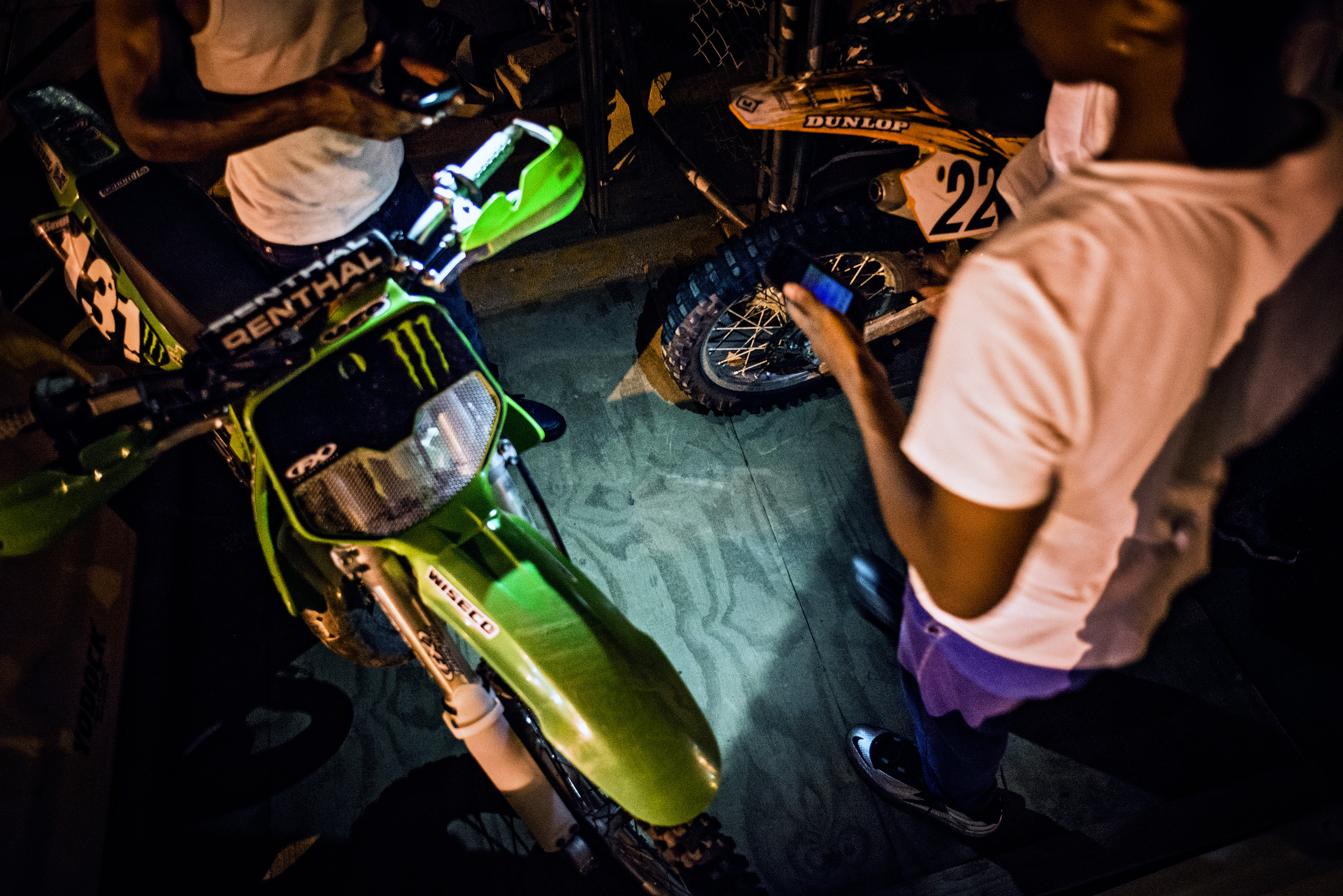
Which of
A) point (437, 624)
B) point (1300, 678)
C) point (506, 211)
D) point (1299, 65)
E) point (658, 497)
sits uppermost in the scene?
point (1299, 65)

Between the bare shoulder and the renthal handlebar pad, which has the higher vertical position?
the bare shoulder

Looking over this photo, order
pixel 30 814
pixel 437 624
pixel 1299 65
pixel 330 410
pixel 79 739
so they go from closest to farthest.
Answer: pixel 1299 65
pixel 330 410
pixel 437 624
pixel 30 814
pixel 79 739

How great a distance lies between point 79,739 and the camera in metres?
2.26

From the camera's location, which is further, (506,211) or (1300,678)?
(1300,678)

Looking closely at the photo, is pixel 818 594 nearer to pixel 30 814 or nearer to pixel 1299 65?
pixel 1299 65

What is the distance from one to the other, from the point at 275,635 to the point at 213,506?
729mm

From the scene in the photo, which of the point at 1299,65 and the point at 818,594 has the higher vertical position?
the point at 1299,65

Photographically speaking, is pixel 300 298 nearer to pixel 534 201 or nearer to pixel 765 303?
pixel 534 201

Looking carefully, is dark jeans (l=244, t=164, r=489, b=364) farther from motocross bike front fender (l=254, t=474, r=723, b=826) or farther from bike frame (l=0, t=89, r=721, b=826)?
motocross bike front fender (l=254, t=474, r=723, b=826)

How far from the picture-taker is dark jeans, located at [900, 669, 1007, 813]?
176 cm

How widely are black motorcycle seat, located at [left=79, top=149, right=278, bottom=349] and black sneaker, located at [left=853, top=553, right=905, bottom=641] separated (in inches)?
95.5

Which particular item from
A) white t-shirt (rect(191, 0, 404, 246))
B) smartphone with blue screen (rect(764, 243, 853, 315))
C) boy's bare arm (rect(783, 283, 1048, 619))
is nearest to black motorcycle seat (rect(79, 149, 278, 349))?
white t-shirt (rect(191, 0, 404, 246))

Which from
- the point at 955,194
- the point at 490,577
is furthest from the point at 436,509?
the point at 955,194

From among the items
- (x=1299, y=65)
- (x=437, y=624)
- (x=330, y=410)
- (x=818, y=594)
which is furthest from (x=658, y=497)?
(x=1299, y=65)
